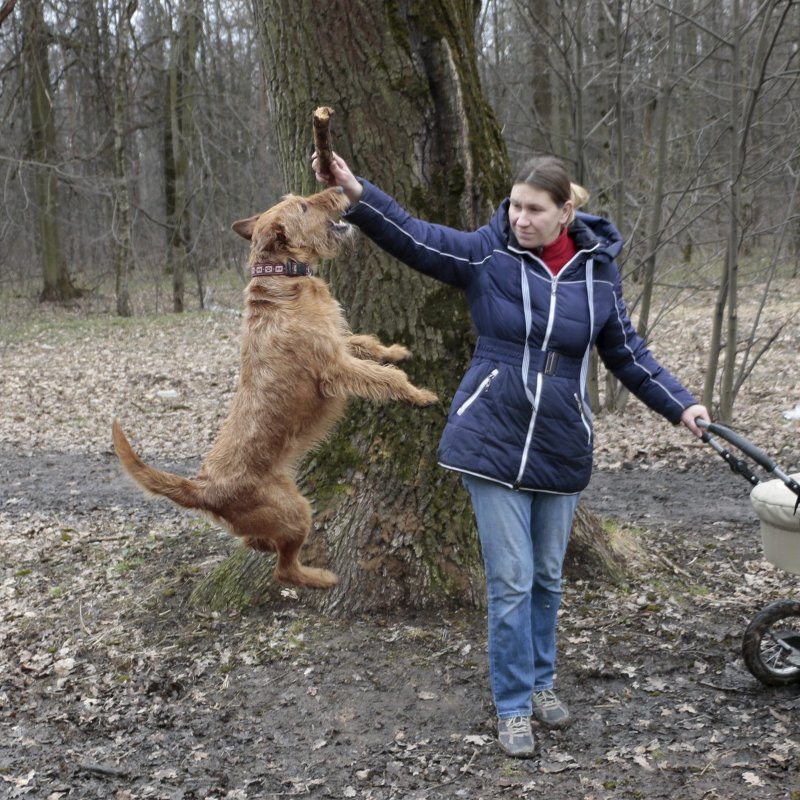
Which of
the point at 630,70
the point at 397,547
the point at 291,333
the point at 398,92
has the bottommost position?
the point at 397,547

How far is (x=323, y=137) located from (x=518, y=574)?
1.82 meters

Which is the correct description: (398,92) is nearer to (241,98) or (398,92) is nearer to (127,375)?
(127,375)

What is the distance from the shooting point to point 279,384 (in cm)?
406

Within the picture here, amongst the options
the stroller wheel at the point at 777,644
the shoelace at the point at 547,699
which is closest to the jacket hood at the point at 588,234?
the stroller wheel at the point at 777,644

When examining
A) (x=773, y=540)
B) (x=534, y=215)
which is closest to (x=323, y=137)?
(x=534, y=215)

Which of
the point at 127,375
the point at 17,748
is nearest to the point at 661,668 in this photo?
the point at 17,748

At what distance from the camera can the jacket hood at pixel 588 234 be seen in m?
3.52

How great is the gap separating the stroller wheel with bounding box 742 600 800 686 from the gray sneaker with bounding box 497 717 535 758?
3.54 ft

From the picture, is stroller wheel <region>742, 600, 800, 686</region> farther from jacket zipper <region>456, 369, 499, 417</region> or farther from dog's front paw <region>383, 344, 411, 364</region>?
dog's front paw <region>383, 344, 411, 364</region>

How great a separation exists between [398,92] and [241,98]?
21173 mm

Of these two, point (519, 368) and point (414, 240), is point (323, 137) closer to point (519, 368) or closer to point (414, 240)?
point (414, 240)

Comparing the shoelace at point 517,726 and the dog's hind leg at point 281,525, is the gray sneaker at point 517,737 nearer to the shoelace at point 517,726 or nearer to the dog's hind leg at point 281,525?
the shoelace at point 517,726

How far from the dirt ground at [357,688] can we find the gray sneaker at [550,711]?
0.06 meters

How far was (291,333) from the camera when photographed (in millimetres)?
4066
